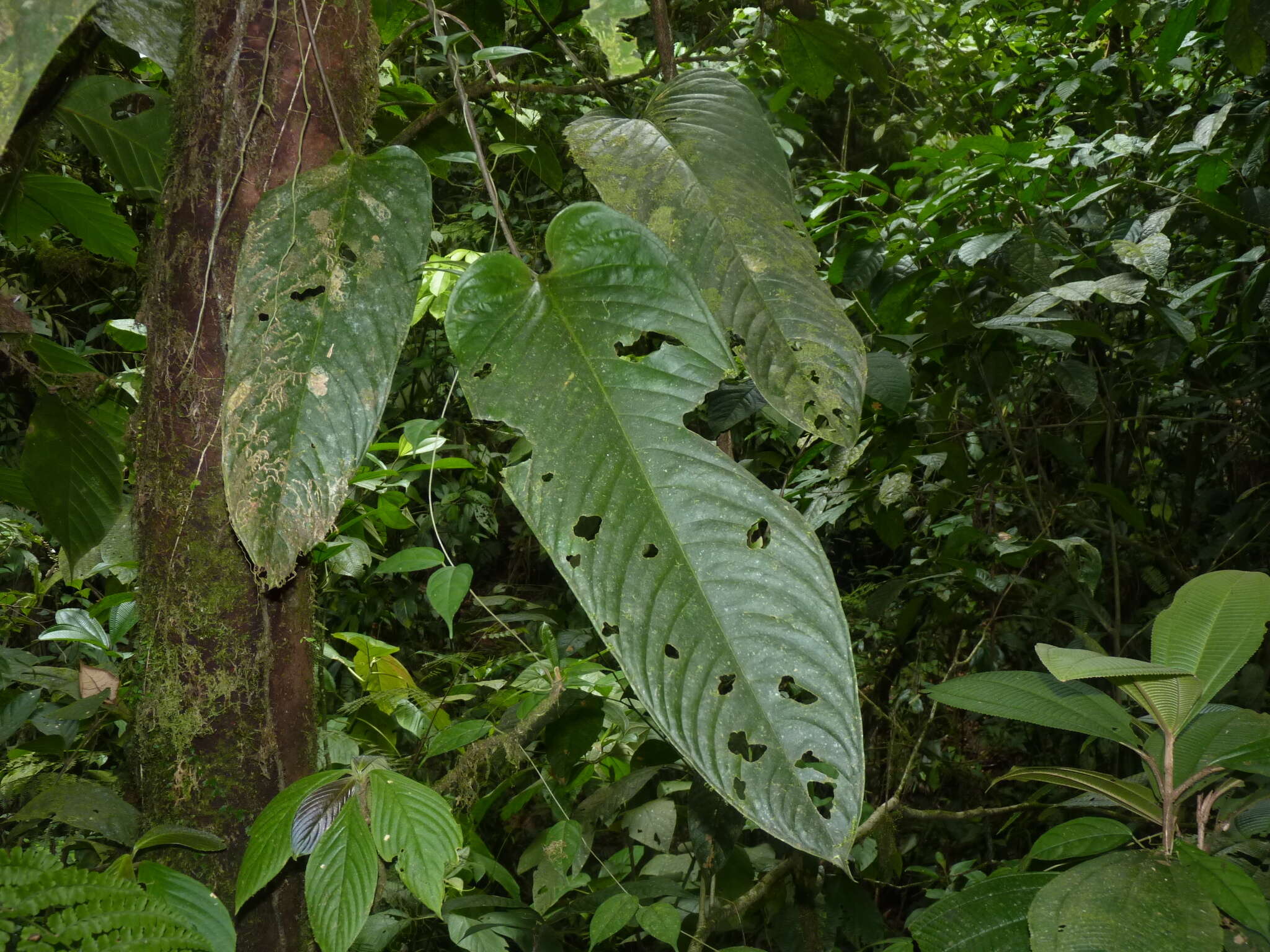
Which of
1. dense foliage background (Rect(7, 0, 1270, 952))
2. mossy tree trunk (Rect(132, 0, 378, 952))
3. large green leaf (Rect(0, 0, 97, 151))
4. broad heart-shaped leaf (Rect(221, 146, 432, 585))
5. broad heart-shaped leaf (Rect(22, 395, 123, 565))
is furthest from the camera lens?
dense foliage background (Rect(7, 0, 1270, 952))

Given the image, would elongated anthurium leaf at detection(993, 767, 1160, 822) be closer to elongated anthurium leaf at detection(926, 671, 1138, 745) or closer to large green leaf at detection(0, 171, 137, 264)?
elongated anthurium leaf at detection(926, 671, 1138, 745)

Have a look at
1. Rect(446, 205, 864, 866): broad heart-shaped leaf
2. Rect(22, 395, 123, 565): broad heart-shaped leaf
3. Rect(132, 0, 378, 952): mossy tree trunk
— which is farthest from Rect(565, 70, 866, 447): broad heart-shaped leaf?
Rect(22, 395, 123, 565): broad heart-shaped leaf

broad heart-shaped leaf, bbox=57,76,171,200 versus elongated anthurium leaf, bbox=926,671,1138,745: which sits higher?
broad heart-shaped leaf, bbox=57,76,171,200

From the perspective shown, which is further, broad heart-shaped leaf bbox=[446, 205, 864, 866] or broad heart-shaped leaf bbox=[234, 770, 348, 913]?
broad heart-shaped leaf bbox=[234, 770, 348, 913]

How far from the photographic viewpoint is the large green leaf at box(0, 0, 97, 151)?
0.36 metres

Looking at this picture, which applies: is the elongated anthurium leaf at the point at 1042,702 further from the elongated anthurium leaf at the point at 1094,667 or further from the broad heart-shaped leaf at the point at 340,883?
the broad heart-shaped leaf at the point at 340,883

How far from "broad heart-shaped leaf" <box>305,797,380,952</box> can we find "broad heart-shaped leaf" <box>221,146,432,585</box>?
22cm

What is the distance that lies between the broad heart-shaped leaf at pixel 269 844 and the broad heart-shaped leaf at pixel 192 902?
2cm

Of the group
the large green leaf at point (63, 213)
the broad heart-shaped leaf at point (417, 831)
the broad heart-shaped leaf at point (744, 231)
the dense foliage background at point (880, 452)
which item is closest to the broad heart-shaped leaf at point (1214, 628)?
the dense foliage background at point (880, 452)

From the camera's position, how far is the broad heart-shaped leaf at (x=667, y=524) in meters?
0.46

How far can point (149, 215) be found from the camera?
2287 millimetres

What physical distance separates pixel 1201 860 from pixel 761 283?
50cm

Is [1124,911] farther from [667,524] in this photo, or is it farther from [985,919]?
[667,524]

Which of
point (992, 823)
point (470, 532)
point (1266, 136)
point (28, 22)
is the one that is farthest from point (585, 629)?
point (28, 22)
